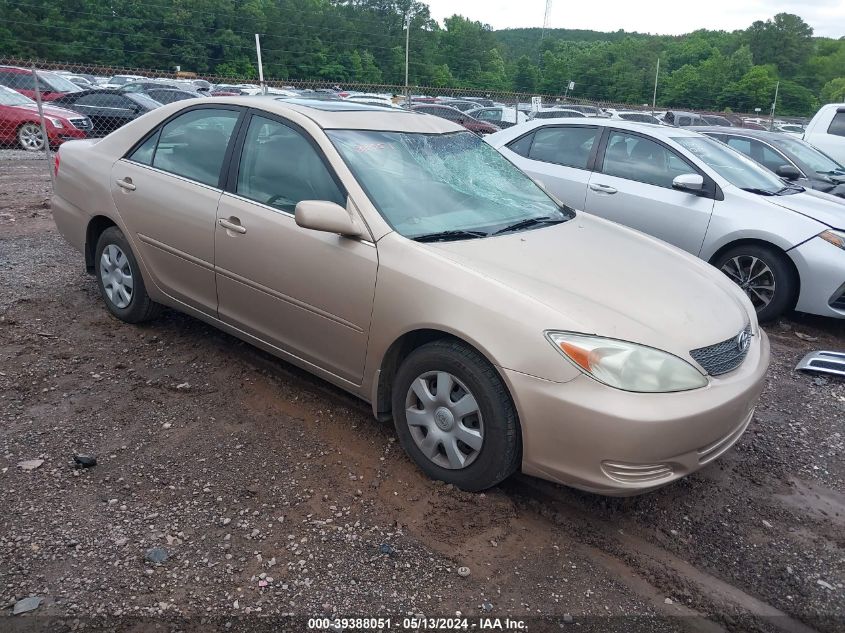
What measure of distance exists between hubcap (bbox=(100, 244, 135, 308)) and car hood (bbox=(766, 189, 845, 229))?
17.3ft

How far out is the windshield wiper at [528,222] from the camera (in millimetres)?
3457

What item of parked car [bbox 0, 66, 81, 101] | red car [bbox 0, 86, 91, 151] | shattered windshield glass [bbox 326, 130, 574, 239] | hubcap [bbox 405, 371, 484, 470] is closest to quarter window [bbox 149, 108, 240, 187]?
shattered windshield glass [bbox 326, 130, 574, 239]

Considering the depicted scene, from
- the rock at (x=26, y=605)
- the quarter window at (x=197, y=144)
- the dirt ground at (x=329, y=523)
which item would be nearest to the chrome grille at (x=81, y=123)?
the quarter window at (x=197, y=144)

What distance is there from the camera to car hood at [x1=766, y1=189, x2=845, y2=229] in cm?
561

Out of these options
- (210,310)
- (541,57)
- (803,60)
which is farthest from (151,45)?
(803,60)

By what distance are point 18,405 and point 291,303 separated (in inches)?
64.4

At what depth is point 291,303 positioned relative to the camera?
3471mm

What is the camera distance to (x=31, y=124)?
44.4ft

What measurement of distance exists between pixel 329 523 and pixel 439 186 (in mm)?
1831

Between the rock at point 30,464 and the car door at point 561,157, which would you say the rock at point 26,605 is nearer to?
the rock at point 30,464

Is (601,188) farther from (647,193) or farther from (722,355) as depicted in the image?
(722,355)

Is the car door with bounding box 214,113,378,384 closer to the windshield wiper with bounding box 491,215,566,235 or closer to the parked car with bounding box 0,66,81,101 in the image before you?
the windshield wiper with bounding box 491,215,566,235

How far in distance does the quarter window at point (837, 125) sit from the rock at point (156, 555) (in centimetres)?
1290

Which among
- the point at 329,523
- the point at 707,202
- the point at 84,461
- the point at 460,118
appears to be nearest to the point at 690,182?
the point at 707,202
